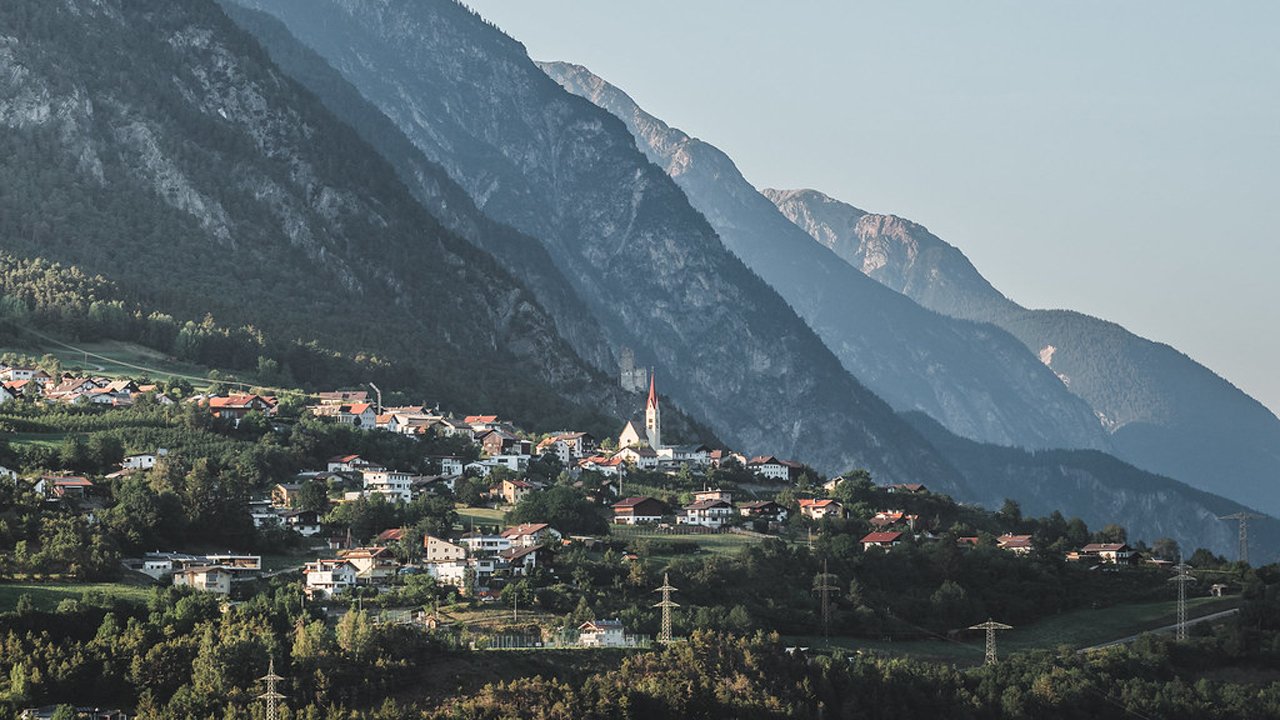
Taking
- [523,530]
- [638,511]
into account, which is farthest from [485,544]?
[638,511]

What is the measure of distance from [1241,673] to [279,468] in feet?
166

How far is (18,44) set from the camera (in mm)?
184875

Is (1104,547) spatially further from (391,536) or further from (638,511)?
(391,536)

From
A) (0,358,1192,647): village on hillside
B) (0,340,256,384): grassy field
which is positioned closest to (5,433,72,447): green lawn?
(0,358,1192,647): village on hillside

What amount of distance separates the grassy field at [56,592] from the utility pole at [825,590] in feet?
100

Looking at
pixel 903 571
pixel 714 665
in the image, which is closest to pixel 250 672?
pixel 714 665

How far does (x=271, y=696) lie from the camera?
2773 inches

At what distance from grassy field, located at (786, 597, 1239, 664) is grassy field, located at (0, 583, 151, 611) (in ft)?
91.9

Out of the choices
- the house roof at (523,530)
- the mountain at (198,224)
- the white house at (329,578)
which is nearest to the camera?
the white house at (329,578)

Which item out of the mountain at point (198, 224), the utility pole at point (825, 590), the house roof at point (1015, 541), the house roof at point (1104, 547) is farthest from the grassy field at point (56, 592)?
the mountain at point (198, 224)

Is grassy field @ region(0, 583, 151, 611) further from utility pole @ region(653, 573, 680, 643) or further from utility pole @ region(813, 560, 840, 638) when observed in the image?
utility pole @ region(813, 560, 840, 638)

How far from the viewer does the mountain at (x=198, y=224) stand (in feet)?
540

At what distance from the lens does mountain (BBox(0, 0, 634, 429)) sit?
A: 540ft

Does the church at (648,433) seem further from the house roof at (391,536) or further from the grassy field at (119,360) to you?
the house roof at (391,536)
